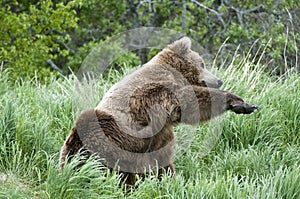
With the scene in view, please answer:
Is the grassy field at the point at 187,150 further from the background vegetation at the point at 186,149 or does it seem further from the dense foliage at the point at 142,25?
the dense foliage at the point at 142,25

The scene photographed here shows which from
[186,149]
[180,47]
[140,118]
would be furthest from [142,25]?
[140,118]

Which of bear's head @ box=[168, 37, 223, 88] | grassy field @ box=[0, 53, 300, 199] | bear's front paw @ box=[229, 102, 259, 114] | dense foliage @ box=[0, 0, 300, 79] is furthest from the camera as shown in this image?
dense foliage @ box=[0, 0, 300, 79]

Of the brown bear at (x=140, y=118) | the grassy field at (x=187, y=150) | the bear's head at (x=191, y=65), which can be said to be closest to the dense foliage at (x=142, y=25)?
the grassy field at (x=187, y=150)

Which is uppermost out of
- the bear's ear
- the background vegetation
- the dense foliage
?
the bear's ear

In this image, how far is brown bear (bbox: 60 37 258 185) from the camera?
4.68 meters

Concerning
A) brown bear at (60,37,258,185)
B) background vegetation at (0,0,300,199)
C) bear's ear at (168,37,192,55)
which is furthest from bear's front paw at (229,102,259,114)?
bear's ear at (168,37,192,55)

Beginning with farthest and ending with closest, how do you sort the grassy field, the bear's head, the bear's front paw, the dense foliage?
the dense foliage, the bear's head, the bear's front paw, the grassy field

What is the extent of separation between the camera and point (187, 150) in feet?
18.7

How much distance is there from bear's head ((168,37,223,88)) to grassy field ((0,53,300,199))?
0.70m

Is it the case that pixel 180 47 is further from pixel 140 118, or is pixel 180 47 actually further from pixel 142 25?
pixel 142 25

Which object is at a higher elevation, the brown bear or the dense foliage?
the brown bear

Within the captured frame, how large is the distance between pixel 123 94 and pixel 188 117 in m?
0.52

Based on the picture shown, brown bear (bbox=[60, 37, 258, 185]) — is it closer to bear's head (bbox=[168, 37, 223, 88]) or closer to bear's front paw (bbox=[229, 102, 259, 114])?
bear's front paw (bbox=[229, 102, 259, 114])

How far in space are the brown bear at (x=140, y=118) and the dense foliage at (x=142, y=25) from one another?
5.49 metres
